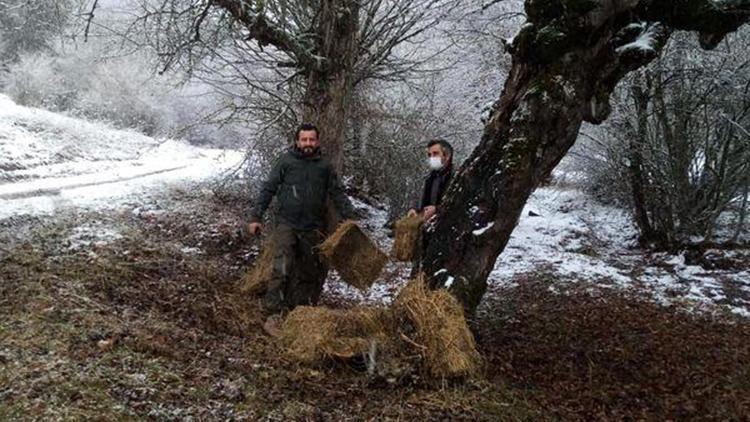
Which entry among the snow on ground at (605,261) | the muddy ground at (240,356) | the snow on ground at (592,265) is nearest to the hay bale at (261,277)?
the muddy ground at (240,356)

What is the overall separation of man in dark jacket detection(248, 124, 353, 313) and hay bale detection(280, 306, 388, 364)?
1101mm

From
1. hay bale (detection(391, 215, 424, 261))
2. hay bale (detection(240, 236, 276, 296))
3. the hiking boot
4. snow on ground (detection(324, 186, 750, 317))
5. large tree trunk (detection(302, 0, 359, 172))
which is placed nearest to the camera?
the hiking boot

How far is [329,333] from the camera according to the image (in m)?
4.64

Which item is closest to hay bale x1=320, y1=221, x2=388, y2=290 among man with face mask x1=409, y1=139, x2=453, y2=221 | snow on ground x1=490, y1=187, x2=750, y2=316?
man with face mask x1=409, y1=139, x2=453, y2=221

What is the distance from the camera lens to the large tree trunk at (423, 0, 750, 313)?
16.7 feet

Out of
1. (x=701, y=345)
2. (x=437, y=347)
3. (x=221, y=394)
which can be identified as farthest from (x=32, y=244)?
(x=701, y=345)

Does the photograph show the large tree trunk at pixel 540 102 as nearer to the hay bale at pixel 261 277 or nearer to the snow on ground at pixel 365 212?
the hay bale at pixel 261 277

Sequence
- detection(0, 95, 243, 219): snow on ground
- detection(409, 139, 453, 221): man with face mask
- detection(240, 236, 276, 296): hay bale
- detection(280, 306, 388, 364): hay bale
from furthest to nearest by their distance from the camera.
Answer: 1. detection(0, 95, 243, 219): snow on ground
2. detection(240, 236, 276, 296): hay bale
3. detection(409, 139, 453, 221): man with face mask
4. detection(280, 306, 388, 364): hay bale

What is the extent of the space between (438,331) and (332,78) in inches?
171

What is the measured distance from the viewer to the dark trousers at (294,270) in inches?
235

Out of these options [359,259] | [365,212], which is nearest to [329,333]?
[359,259]

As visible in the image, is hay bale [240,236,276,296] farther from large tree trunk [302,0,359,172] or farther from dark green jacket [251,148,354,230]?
large tree trunk [302,0,359,172]

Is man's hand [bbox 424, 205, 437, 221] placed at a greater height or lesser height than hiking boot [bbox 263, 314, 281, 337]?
greater

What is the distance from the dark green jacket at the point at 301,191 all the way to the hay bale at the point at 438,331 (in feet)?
4.88
